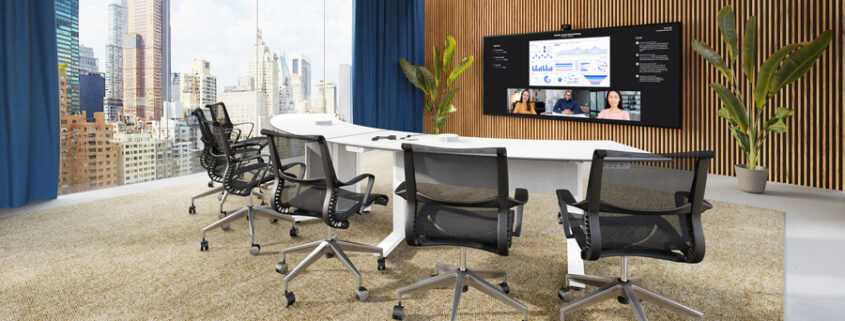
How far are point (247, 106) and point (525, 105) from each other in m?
3.92

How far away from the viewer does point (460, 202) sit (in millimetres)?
2270

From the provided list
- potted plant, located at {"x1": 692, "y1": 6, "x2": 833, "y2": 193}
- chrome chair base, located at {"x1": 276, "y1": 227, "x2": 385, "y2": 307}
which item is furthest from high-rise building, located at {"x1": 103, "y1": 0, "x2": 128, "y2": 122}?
potted plant, located at {"x1": 692, "y1": 6, "x2": 833, "y2": 193}

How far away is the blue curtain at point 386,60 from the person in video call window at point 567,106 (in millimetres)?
2662

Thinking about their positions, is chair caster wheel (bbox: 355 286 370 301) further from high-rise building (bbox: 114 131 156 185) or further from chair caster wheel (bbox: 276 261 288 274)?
high-rise building (bbox: 114 131 156 185)

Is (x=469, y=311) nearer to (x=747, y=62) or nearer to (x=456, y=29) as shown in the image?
(x=747, y=62)

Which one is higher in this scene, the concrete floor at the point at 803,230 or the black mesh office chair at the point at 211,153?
the black mesh office chair at the point at 211,153

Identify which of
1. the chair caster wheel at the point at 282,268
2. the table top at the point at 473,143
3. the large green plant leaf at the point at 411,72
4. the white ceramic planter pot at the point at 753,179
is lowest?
the chair caster wheel at the point at 282,268

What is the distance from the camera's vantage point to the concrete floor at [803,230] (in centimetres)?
262

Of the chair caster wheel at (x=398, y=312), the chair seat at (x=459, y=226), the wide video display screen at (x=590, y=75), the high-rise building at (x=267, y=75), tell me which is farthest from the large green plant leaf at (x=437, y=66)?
the chair caster wheel at (x=398, y=312)

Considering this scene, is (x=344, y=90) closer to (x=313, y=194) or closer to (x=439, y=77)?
(x=439, y=77)

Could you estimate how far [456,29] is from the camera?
8.54 meters

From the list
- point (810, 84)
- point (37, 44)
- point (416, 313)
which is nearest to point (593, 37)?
point (810, 84)

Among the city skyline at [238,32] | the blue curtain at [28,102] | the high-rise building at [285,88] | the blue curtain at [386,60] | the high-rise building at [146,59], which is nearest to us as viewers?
the blue curtain at [28,102]

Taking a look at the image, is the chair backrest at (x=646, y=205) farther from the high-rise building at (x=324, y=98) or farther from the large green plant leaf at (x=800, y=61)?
→ the high-rise building at (x=324, y=98)
